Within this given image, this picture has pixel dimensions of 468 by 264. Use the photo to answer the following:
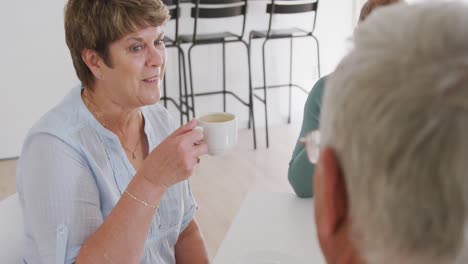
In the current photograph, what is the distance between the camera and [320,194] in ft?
2.02

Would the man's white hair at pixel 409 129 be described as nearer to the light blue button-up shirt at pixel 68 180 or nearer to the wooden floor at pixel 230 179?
the light blue button-up shirt at pixel 68 180

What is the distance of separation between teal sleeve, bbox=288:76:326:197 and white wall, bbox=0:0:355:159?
1716 mm

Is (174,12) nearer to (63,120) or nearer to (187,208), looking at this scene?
(187,208)

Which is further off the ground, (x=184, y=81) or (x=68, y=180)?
(x=68, y=180)

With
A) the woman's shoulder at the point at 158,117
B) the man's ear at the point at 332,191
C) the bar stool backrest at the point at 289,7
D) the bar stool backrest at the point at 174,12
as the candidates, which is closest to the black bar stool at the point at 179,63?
the bar stool backrest at the point at 174,12

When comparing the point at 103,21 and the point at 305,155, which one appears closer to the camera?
the point at 103,21

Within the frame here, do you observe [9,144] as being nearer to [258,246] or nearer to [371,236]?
[258,246]

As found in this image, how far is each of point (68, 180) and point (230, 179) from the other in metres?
2.22

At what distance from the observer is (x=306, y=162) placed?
1549 millimetres

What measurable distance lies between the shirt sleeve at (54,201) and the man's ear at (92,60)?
24 cm

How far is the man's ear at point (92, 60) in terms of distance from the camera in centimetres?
144

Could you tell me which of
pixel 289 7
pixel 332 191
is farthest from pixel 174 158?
pixel 289 7

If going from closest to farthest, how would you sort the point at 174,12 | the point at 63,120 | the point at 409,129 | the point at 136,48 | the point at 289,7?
the point at 409,129
the point at 63,120
the point at 136,48
the point at 174,12
the point at 289,7

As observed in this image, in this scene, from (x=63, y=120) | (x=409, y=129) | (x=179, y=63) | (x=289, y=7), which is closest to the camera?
(x=409, y=129)
